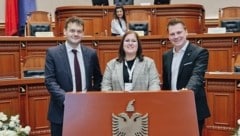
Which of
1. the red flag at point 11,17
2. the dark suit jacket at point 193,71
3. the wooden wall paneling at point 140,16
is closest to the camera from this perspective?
the dark suit jacket at point 193,71

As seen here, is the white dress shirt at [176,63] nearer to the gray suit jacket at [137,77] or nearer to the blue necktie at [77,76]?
the gray suit jacket at [137,77]

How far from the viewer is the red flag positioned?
26.7 ft

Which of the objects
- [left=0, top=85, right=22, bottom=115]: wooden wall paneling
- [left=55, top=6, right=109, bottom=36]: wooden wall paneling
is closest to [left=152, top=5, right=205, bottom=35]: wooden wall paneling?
[left=55, top=6, right=109, bottom=36]: wooden wall paneling

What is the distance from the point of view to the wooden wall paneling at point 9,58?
5984 millimetres

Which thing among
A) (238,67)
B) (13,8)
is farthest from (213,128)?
(13,8)

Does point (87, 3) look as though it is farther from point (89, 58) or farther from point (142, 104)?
point (142, 104)

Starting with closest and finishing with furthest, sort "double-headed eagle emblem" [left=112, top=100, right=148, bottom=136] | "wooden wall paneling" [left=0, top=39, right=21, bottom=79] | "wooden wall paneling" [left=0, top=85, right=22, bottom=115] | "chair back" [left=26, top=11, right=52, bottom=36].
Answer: "double-headed eagle emblem" [left=112, top=100, right=148, bottom=136] < "wooden wall paneling" [left=0, top=85, right=22, bottom=115] < "wooden wall paneling" [left=0, top=39, right=21, bottom=79] < "chair back" [left=26, top=11, right=52, bottom=36]

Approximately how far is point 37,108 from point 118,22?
11.6 feet

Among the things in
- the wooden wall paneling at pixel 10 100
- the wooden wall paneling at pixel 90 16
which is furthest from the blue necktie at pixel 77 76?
the wooden wall paneling at pixel 90 16

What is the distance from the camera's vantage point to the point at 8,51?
6188 mm

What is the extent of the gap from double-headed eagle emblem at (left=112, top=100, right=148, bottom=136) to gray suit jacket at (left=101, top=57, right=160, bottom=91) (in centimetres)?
79

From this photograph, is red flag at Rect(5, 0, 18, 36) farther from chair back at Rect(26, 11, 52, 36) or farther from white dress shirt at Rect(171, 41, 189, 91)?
white dress shirt at Rect(171, 41, 189, 91)

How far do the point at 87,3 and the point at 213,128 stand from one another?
21.7 feet

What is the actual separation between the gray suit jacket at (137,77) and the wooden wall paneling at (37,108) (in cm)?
237
